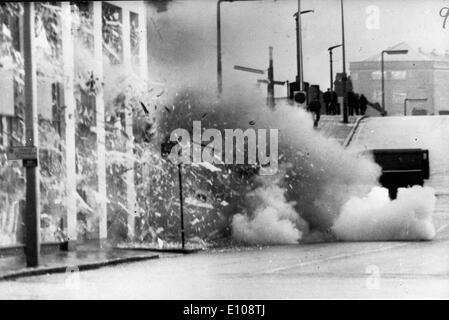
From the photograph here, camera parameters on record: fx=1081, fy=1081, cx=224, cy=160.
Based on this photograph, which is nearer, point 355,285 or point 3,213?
point 355,285

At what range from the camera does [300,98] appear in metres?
8.00

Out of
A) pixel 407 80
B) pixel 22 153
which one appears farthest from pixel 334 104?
pixel 22 153

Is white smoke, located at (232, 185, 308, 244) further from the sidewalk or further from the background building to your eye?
the background building

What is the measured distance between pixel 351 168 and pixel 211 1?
160cm

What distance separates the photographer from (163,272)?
25.6ft

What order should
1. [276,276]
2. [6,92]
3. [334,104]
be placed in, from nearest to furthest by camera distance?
1. [276,276]
2. [334,104]
3. [6,92]

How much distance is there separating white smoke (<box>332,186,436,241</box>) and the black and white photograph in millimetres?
11

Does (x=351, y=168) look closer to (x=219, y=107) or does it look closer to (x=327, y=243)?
(x=327, y=243)

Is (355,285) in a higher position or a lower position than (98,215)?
lower

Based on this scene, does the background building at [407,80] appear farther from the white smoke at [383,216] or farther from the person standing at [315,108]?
the white smoke at [383,216]

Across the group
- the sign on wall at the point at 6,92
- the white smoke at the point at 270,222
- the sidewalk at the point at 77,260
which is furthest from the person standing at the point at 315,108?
the sign on wall at the point at 6,92

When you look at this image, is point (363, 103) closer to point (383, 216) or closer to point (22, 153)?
point (383, 216)

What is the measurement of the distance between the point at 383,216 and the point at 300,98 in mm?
1062
